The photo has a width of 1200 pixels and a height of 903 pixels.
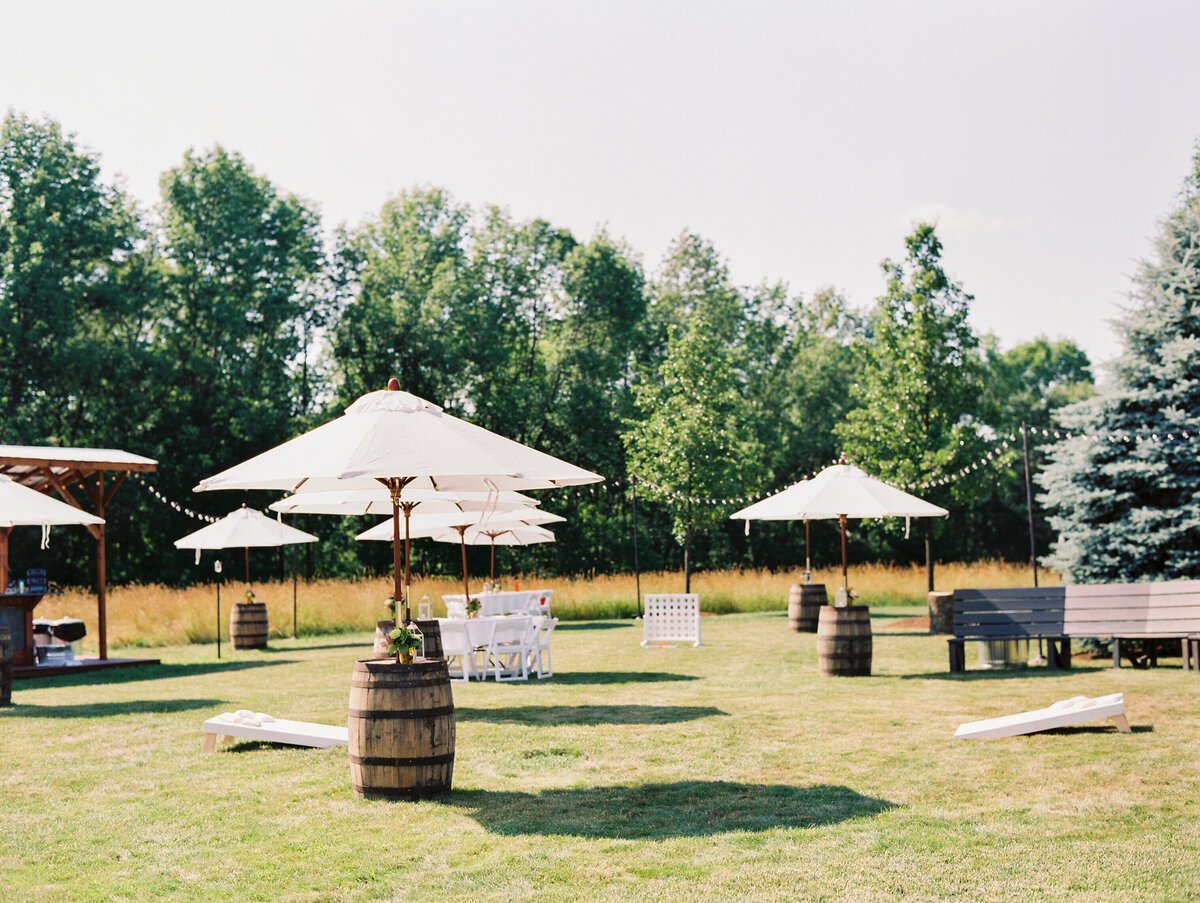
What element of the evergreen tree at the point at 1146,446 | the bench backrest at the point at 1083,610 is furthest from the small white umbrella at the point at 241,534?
the evergreen tree at the point at 1146,446

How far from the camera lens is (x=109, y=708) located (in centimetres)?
1148

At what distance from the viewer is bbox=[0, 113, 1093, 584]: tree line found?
26.5m

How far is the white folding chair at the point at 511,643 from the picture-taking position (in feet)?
43.3

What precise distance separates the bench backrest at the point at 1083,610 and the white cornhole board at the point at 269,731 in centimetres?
794

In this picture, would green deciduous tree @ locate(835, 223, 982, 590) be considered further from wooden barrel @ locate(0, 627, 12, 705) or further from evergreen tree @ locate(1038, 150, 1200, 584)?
wooden barrel @ locate(0, 627, 12, 705)

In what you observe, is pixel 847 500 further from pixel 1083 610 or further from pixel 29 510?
pixel 29 510

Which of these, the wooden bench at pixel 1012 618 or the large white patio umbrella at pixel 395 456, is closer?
the large white patio umbrella at pixel 395 456

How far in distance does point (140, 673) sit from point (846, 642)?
9.66m

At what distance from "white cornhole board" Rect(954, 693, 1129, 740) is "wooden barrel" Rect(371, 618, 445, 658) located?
406 centimetres

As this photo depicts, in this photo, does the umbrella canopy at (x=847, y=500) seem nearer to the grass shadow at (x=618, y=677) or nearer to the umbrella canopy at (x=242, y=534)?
the grass shadow at (x=618, y=677)

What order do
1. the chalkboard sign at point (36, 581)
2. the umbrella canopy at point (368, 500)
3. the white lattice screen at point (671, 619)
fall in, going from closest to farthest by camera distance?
1. the umbrella canopy at point (368, 500)
2. the chalkboard sign at point (36, 581)
3. the white lattice screen at point (671, 619)

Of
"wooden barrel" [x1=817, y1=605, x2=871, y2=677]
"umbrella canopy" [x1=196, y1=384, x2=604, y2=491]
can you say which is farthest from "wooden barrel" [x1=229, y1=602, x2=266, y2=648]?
"umbrella canopy" [x1=196, y1=384, x2=604, y2=491]

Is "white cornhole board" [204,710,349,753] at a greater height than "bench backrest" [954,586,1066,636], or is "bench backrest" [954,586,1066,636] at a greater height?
"bench backrest" [954,586,1066,636]

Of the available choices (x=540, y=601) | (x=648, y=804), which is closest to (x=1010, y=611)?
(x=540, y=601)
